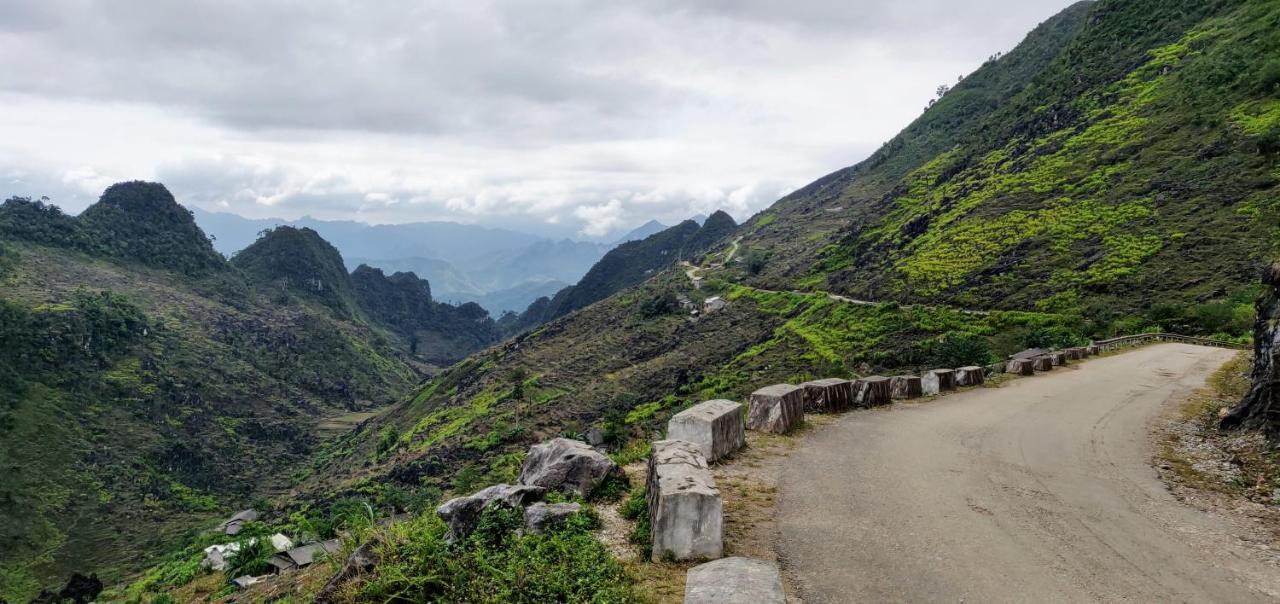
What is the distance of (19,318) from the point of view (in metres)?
87.2

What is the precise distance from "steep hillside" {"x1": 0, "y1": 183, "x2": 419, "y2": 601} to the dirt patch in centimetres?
7463

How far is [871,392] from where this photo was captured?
14.7 m

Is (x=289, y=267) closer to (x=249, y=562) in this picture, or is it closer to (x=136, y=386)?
(x=136, y=386)

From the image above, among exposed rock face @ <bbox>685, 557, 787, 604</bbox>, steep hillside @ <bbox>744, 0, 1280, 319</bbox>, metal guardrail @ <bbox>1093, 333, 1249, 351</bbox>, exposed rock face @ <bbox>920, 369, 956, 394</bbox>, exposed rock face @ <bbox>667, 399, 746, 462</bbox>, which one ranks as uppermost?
steep hillside @ <bbox>744, 0, 1280, 319</bbox>

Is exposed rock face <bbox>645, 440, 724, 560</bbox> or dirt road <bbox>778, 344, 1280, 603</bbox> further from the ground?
exposed rock face <bbox>645, 440, 724, 560</bbox>

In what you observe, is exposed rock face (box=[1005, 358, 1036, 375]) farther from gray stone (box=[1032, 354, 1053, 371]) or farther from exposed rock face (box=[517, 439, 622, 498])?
exposed rock face (box=[517, 439, 622, 498])

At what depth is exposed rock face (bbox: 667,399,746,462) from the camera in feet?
30.1

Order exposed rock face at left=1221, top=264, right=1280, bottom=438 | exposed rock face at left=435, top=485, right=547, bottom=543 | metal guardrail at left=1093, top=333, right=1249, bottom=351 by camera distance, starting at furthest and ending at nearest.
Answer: metal guardrail at left=1093, top=333, right=1249, bottom=351, exposed rock face at left=1221, top=264, right=1280, bottom=438, exposed rock face at left=435, top=485, right=547, bottom=543

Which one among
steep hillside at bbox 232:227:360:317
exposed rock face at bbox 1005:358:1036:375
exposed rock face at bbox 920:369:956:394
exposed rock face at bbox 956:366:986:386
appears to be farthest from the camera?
steep hillside at bbox 232:227:360:317

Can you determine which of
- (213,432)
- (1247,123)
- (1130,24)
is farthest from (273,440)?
(1130,24)

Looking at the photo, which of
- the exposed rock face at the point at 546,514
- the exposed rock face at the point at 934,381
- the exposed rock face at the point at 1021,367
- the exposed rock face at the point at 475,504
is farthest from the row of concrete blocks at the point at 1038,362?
the exposed rock face at the point at 546,514

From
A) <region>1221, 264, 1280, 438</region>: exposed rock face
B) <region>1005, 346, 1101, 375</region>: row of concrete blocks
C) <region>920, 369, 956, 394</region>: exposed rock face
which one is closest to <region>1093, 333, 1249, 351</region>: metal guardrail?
<region>1005, 346, 1101, 375</region>: row of concrete blocks

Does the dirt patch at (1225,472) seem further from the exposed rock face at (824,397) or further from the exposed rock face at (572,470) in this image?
the exposed rock face at (572,470)

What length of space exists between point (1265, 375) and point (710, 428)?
10.1m
